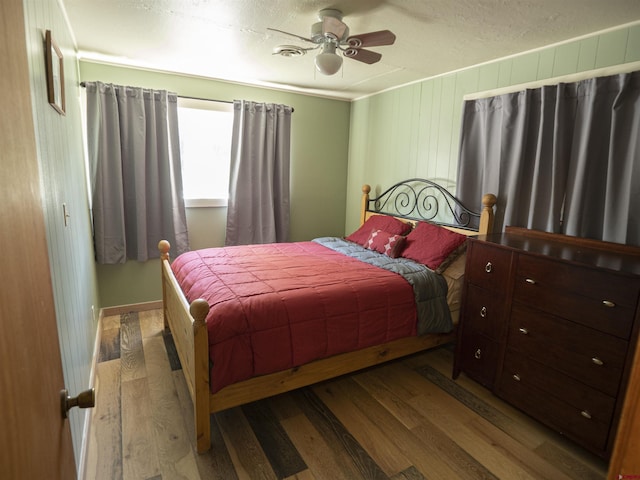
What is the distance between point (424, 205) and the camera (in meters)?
3.66

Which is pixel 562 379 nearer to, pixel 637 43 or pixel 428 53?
pixel 637 43

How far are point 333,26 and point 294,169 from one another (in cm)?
235

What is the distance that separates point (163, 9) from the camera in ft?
7.18

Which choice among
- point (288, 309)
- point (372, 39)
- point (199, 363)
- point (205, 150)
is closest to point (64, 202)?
point (199, 363)

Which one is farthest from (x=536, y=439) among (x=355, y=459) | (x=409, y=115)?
(x=409, y=115)

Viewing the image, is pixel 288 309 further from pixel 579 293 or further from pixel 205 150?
pixel 205 150

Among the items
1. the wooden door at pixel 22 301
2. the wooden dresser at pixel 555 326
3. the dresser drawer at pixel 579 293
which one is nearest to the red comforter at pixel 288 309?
the wooden dresser at pixel 555 326

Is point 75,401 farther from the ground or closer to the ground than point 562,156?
closer to the ground

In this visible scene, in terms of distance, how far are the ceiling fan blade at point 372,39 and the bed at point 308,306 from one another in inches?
56.3

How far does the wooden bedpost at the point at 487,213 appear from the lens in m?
2.82

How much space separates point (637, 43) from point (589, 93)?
12.7 inches

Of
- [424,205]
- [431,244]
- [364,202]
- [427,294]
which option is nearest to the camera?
[427,294]

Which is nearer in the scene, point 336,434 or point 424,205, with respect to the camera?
point 336,434

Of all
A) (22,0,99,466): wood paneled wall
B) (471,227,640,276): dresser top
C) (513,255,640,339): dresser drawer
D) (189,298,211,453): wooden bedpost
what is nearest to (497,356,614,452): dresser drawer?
(513,255,640,339): dresser drawer
